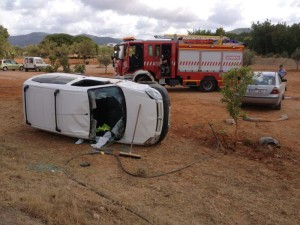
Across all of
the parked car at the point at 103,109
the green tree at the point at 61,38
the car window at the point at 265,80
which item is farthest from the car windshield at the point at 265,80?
the green tree at the point at 61,38

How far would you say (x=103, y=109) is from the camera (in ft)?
29.8

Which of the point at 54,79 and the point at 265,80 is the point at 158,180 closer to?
the point at 54,79

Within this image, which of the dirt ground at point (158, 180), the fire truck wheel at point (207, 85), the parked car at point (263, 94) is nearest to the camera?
the dirt ground at point (158, 180)

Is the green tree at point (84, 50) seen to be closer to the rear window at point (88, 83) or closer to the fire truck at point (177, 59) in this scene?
the fire truck at point (177, 59)

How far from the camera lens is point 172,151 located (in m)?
8.45

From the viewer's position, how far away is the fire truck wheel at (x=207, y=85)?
20562mm

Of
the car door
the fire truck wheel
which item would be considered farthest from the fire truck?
the car door

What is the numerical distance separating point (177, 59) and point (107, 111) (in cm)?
Result: 1122

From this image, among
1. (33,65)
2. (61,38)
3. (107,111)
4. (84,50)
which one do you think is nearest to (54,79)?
(107,111)

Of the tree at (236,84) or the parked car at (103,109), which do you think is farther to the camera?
the tree at (236,84)

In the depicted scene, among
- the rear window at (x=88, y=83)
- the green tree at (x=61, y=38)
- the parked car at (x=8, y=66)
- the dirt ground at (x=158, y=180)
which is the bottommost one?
the parked car at (x=8, y=66)

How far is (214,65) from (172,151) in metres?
12.6

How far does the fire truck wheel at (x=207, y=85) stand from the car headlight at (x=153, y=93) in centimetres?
1228

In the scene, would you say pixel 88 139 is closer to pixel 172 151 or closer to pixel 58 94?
pixel 58 94
